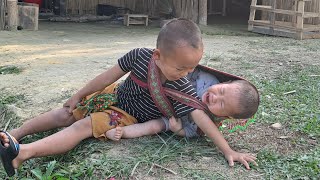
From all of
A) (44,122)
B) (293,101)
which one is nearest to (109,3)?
(293,101)

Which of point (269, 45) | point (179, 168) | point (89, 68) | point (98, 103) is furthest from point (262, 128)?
point (269, 45)

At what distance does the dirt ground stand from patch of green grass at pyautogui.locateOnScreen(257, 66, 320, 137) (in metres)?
0.26

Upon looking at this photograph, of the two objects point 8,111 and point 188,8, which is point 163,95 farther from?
point 188,8

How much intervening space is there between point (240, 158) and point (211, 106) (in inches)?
14.9

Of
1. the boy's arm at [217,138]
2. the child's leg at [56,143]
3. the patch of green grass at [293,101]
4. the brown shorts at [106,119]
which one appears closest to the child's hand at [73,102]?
the brown shorts at [106,119]

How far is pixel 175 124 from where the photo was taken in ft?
9.56

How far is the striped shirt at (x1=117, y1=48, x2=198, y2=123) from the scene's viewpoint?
2830 millimetres

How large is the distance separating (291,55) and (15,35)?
525cm

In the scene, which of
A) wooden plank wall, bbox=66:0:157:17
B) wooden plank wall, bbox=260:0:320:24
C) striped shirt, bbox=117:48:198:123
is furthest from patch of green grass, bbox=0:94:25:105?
wooden plank wall, bbox=66:0:157:17

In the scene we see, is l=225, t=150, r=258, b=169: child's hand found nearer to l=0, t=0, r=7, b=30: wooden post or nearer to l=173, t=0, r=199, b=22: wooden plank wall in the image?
l=0, t=0, r=7, b=30: wooden post

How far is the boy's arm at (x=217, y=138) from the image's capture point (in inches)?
104

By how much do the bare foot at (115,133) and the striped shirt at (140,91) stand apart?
0.68 feet

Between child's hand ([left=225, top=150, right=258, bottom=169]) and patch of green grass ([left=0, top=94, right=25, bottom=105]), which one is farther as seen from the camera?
patch of green grass ([left=0, top=94, right=25, bottom=105])

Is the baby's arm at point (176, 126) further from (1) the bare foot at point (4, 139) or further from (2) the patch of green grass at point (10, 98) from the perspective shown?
(2) the patch of green grass at point (10, 98)
